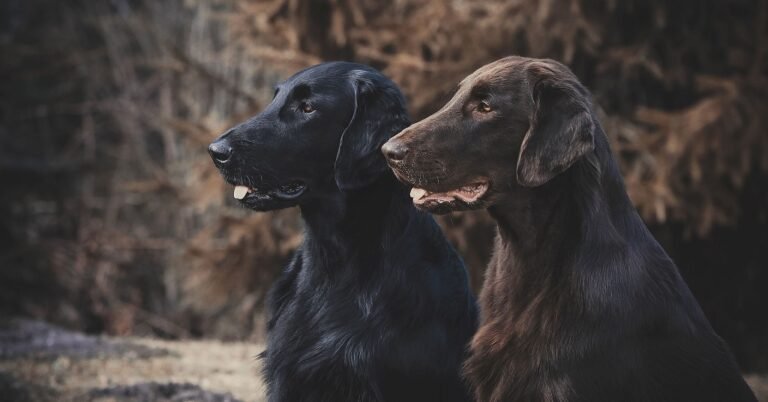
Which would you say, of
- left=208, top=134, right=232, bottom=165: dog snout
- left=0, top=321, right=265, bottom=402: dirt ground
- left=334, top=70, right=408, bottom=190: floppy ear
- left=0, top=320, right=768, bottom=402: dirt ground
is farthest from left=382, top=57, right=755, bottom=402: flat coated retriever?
left=0, top=321, right=265, bottom=402: dirt ground

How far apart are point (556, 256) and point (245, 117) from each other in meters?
6.81

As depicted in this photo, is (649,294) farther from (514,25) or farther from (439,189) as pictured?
(514,25)

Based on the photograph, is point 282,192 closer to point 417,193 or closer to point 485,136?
point 417,193

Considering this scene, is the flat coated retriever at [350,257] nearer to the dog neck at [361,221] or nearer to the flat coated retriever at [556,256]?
the dog neck at [361,221]

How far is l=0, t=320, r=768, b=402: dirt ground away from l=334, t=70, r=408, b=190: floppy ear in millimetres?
1082

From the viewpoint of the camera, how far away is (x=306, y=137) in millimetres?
4199

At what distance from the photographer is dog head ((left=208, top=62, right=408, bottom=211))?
416cm

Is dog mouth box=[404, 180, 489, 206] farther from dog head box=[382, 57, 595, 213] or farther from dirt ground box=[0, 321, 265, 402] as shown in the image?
dirt ground box=[0, 321, 265, 402]

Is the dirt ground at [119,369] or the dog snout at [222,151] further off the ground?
the dog snout at [222,151]

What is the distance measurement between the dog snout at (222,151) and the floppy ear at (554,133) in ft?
4.53

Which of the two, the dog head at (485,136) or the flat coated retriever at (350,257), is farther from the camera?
the flat coated retriever at (350,257)

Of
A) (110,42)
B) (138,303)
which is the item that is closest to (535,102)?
(138,303)

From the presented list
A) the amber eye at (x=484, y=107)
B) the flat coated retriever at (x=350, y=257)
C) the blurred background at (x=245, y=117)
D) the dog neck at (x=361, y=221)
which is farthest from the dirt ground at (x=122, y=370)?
the blurred background at (x=245, y=117)

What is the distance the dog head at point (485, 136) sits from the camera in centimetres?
345
